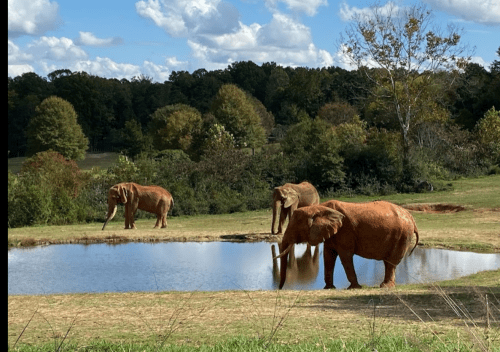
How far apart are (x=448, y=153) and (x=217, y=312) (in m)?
37.4

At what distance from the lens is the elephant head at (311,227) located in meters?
14.5

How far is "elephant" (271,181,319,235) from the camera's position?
80.2 ft

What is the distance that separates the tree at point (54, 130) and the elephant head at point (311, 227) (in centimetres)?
6456

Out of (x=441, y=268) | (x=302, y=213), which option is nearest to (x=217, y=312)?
(x=302, y=213)

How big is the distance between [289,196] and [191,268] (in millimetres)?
6748

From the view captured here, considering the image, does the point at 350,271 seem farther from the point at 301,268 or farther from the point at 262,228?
the point at 262,228

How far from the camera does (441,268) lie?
17.9m

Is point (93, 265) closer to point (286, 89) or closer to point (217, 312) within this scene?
point (217, 312)

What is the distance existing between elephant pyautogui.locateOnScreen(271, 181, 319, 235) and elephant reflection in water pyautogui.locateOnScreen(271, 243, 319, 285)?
6.53 feet

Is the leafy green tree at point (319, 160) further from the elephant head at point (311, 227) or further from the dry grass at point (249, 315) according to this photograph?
the dry grass at point (249, 315)

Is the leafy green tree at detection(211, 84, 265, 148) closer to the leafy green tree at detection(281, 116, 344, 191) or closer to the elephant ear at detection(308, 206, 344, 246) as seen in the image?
the leafy green tree at detection(281, 116, 344, 191)

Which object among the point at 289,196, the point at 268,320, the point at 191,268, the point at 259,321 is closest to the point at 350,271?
the point at 191,268

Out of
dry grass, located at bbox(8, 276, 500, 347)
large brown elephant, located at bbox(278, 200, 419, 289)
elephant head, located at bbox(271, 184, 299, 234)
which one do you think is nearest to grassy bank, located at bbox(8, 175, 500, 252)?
elephant head, located at bbox(271, 184, 299, 234)

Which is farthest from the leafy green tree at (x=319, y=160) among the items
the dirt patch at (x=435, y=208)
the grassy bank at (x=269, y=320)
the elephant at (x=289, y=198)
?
the grassy bank at (x=269, y=320)
